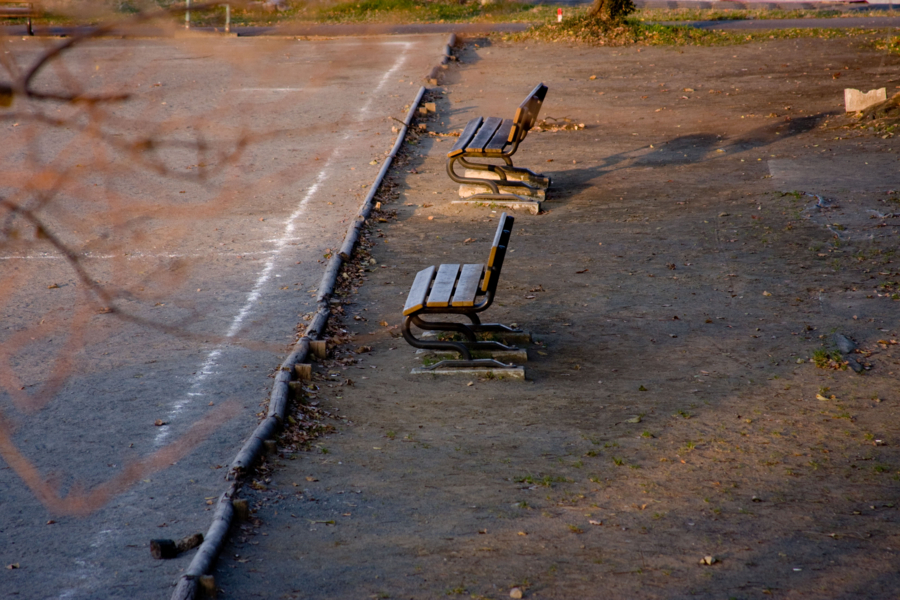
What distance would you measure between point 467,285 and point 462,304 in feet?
1.24

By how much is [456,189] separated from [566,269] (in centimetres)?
335

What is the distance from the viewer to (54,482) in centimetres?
487

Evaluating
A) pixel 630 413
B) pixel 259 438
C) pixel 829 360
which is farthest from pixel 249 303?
pixel 829 360

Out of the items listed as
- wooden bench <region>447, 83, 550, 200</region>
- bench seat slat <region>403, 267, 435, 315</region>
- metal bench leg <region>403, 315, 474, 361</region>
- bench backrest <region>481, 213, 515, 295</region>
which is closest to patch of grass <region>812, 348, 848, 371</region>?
bench backrest <region>481, 213, 515, 295</region>

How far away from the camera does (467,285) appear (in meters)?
6.65

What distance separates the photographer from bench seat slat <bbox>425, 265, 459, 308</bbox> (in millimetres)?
6352

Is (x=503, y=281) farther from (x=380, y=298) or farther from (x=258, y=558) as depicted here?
(x=258, y=558)

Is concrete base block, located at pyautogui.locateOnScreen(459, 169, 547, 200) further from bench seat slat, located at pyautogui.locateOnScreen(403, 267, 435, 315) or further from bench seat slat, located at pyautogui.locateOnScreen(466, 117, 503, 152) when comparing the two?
bench seat slat, located at pyautogui.locateOnScreen(403, 267, 435, 315)

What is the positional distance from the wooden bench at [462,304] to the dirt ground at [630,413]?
0.86 feet

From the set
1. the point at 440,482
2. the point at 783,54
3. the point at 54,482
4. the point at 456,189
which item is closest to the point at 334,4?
the point at 440,482

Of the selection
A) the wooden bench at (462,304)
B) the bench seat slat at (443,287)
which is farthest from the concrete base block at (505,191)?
the wooden bench at (462,304)

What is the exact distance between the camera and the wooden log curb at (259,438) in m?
3.87

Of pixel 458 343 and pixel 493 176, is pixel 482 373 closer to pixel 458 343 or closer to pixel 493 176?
pixel 458 343

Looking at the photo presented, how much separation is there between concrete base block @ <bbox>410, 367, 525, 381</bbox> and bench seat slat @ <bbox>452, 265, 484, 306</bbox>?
20.9 inches
